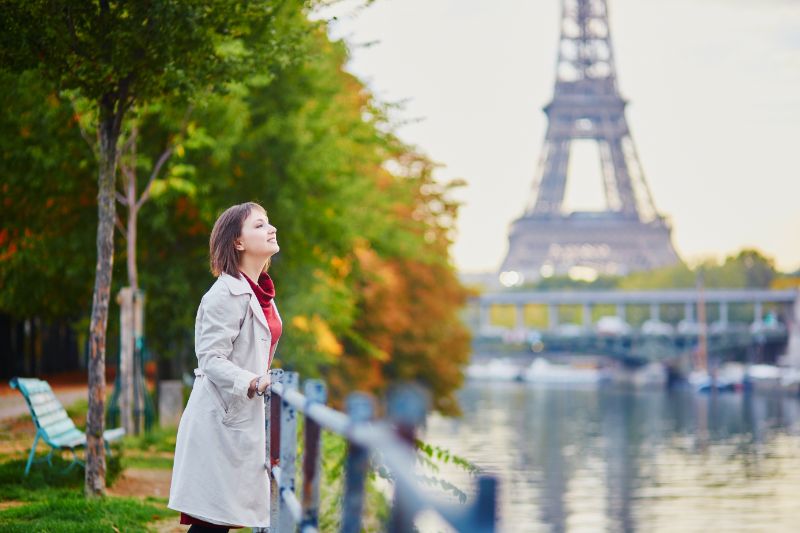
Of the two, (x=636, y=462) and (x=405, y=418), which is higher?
(x=405, y=418)

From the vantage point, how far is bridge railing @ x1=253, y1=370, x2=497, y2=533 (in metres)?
2.73

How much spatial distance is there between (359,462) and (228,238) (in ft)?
7.40

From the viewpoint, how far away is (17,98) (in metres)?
18.7

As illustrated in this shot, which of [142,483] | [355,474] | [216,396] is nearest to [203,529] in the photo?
[216,396]

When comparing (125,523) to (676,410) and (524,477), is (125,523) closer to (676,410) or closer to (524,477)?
(524,477)

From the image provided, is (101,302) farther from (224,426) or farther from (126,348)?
(126,348)

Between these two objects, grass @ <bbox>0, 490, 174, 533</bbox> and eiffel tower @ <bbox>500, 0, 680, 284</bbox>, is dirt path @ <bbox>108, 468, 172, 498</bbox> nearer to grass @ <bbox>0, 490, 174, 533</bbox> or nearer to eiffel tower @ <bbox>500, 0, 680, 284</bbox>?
grass @ <bbox>0, 490, 174, 533</bbox>

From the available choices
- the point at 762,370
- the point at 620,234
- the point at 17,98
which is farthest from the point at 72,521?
the point at 620,234

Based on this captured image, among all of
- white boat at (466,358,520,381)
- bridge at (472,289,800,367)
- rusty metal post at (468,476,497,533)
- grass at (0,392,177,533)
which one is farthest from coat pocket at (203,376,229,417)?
white boat at (466,358,520,381)

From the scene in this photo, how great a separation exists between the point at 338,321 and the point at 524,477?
404 inches

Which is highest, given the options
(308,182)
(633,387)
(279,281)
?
(308,182)

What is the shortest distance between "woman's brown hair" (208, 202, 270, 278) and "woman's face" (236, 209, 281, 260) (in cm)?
2

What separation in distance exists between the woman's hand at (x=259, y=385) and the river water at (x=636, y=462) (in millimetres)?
2505

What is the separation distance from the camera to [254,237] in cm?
578
